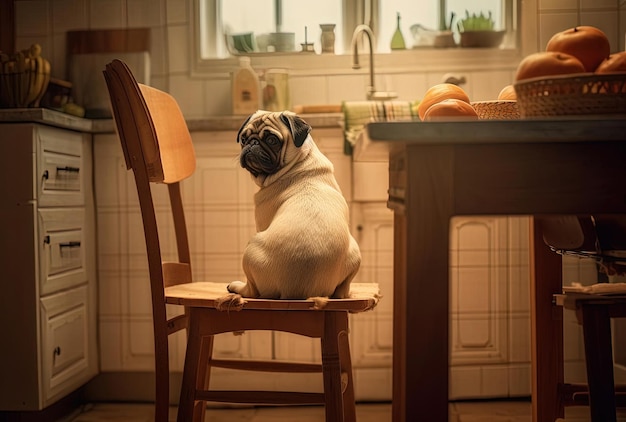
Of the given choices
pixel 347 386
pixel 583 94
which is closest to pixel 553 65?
pixel 583 94

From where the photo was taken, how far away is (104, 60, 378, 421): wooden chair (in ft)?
5.37

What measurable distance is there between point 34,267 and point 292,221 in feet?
3.44

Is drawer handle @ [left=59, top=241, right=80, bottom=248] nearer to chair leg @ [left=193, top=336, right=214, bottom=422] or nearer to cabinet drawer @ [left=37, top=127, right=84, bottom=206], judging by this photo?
cabinet drawer @ [left=37, top=127, right=84, bottom=206]

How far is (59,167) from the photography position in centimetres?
248

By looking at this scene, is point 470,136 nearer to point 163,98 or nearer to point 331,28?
point 163,98

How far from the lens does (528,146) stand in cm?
104

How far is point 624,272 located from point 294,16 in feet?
6.70

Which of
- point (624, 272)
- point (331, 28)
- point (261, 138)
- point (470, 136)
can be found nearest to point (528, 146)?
point (470, 136)

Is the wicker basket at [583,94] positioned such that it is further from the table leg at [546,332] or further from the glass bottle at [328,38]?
the glass bottle at [328,38]

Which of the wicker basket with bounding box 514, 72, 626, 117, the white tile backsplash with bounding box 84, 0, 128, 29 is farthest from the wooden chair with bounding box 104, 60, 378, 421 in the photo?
the white tile backsplash with bounding box 84, 0, 128, 29

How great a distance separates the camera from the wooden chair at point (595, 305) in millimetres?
1404

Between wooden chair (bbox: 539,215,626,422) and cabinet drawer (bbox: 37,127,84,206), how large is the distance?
1560 millimetres

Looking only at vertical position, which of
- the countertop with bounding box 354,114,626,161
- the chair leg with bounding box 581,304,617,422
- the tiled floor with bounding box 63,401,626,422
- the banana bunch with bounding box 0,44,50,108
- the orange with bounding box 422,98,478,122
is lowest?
the tiled floor with bounding box 63,401,626,422

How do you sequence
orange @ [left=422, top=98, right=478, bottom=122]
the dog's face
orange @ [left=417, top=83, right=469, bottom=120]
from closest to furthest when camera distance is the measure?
1. orange @ [left=422, top=98, right=478, bottom=122]
2. orange @ [left=417, top=83, right=469, bottom=120]
3. the dog's face
